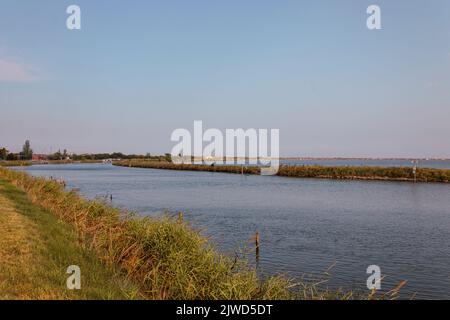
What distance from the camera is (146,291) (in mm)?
10633

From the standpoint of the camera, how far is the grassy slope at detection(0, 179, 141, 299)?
8.39 metres

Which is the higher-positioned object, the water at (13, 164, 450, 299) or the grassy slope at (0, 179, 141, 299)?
the grassy slope at (0, 179, 141, 299)

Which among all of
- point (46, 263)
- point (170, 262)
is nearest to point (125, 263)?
point (170, 262)

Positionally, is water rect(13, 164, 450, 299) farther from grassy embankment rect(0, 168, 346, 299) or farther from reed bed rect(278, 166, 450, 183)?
reed bed rect(278, 166, 450, 183)

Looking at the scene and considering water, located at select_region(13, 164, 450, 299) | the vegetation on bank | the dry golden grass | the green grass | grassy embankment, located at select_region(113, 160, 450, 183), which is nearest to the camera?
the dry golden grass

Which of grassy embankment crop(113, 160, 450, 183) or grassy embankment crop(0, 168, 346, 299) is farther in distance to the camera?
grassy embankment crop(113, 160, 450, 183)

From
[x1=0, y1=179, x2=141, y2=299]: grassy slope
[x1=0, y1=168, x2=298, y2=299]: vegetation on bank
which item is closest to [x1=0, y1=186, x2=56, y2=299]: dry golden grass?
[x1=0, y1=179, x2=141, y2=299]: grassy slope

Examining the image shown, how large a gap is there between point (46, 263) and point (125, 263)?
2764 mm

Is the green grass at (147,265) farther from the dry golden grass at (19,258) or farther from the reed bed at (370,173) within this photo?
the reed bed at (370,173)

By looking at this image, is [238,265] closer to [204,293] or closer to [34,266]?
[204,293]

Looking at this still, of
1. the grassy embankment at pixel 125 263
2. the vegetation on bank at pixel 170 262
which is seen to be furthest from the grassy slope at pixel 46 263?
the vegetation on bank at pixel 170 262

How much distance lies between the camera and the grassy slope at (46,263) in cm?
839
